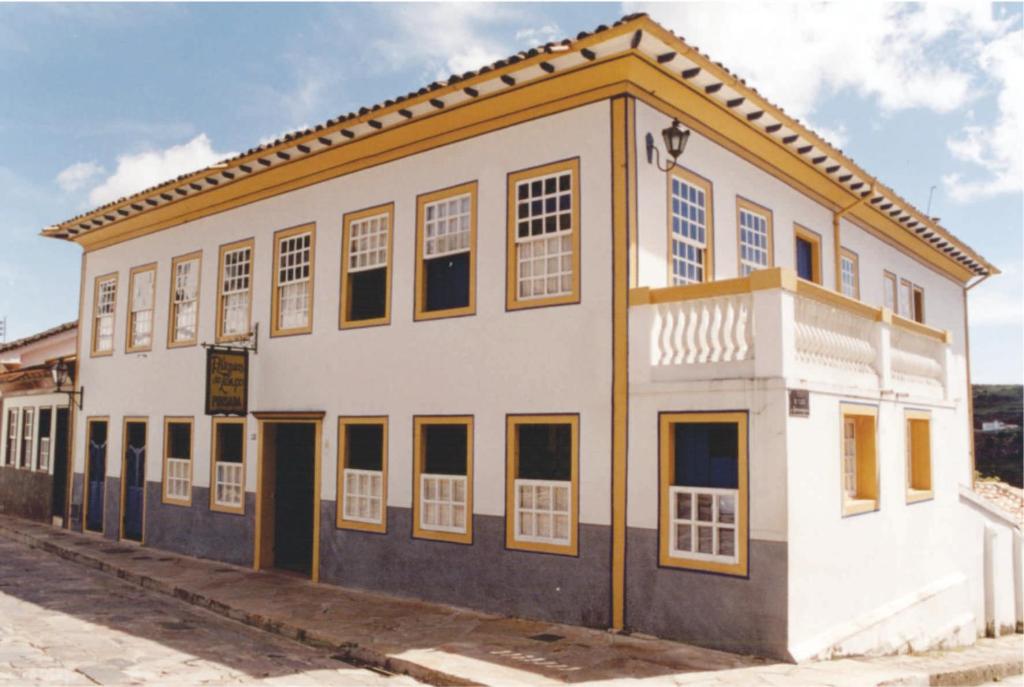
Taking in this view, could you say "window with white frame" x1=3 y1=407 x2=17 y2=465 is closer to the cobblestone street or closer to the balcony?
the cobblestone street

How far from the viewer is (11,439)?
70.9 feet

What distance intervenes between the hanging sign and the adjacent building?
6992mm

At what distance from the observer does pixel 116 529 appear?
16438 mm

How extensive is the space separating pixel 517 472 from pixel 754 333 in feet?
10.7

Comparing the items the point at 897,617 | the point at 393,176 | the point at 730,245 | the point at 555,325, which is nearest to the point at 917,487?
the point at 897,617

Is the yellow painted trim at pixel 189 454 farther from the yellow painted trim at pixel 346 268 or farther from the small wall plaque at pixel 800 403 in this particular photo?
the small wall plaque at pixel 800 403

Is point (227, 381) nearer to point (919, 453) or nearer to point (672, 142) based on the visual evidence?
point (672, 142)

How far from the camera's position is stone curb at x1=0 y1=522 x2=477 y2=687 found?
7.71 meters

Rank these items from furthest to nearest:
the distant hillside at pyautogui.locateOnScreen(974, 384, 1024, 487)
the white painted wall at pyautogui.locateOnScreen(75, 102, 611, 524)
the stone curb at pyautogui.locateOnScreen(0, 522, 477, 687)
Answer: the distant hillside at pyautogui.locateOnScreen(974, 384, 1024, 487) < the white painted wall at pyautogui.locateOnScreen(75, 102, 611, 524) < the stone curb at pyautogui.locateOnScreen(0, 522, 477, 687)

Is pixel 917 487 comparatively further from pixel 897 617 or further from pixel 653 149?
pixel 653 149

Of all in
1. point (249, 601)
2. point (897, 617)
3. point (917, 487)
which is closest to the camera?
point (897, 617)

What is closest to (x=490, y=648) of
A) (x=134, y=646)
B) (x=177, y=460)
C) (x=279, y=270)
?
(x=134, y=646)

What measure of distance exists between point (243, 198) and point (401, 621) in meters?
7.87

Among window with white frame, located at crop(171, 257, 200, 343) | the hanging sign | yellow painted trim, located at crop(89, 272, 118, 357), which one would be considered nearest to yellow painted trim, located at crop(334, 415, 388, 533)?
the hanging sign
